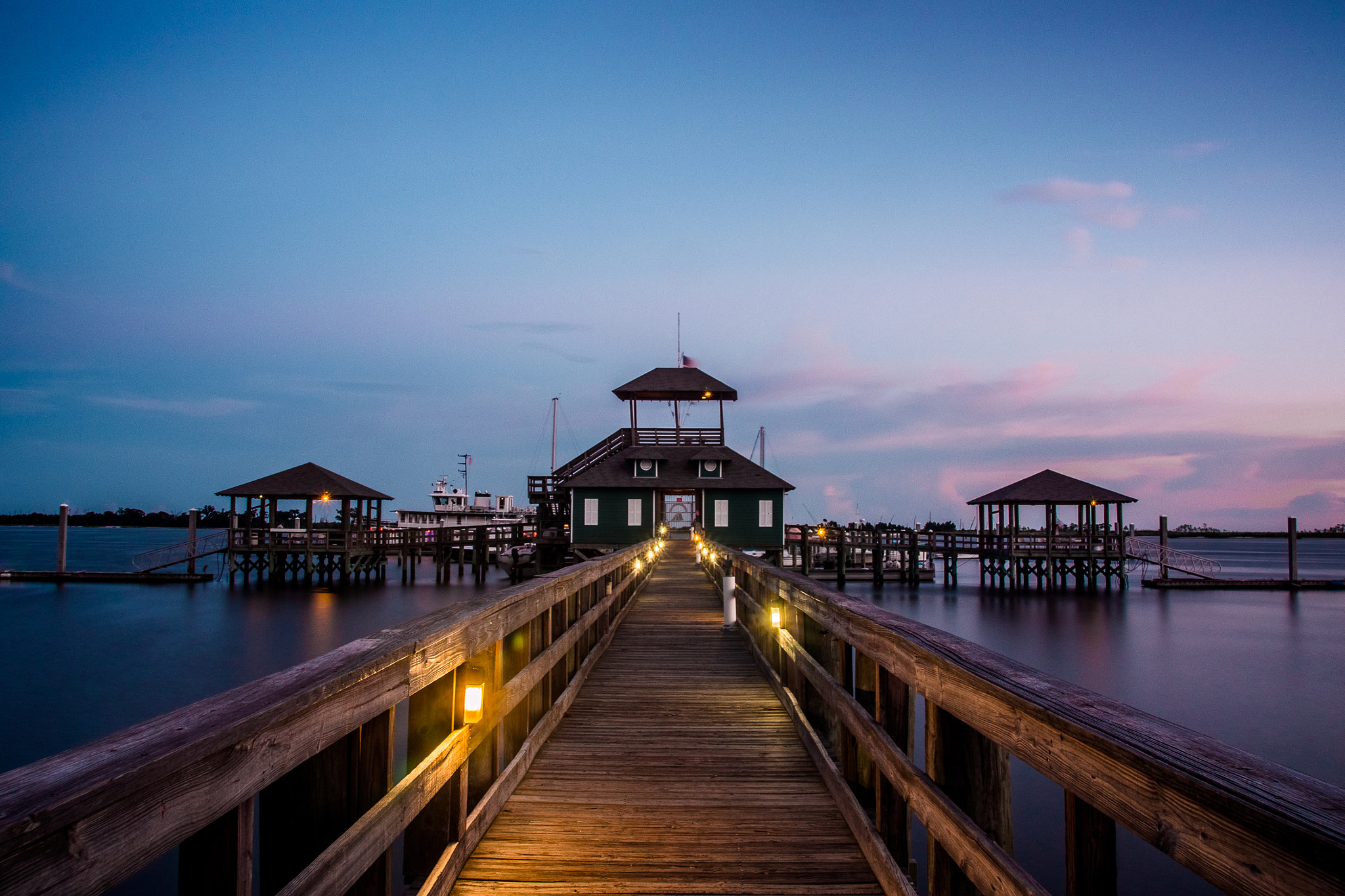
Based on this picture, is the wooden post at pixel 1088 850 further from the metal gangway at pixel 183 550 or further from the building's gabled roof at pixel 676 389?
the metal gangway at pixel 183 550

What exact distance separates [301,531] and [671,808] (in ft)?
131

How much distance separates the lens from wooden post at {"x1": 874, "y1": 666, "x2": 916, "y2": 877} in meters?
3.01

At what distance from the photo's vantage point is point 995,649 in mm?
23906

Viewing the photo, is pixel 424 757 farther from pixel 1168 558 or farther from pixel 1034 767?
pixel 1168 558

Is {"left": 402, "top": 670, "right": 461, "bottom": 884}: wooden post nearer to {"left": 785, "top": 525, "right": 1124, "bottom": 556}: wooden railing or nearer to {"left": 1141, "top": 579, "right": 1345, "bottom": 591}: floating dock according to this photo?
{"left": 785, "top": 525, "right": 1124, "bottom": 556}: wooden railing

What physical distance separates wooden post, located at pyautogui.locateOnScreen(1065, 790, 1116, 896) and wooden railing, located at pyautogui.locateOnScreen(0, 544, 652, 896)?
186cm

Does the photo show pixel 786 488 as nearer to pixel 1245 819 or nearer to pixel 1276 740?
pixel 1276 740

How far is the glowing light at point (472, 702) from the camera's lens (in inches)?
123

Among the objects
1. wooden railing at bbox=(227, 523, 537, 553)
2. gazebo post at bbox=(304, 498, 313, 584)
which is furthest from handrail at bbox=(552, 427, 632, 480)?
gazebo post at bbox=(304, 498, 313, 584)

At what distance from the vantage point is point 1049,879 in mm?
8680

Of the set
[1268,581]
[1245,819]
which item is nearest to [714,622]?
[1245,819]

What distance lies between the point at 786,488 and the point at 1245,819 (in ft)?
102

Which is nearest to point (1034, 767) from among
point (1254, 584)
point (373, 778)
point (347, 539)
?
point (373, 778)

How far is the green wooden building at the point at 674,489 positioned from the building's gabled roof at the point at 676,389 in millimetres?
31
